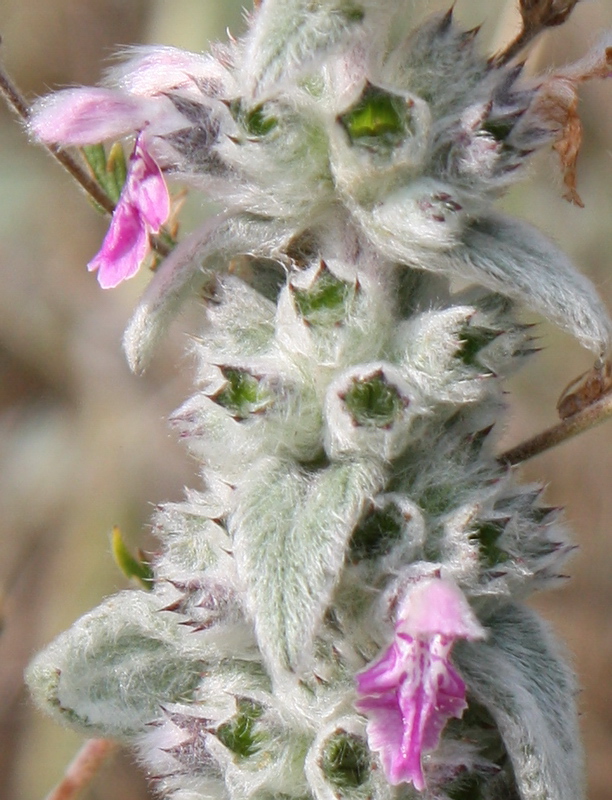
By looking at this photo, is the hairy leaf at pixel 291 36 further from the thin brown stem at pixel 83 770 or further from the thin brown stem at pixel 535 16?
the thin brown stem at pixel 83 770

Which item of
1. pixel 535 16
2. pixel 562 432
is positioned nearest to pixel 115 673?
pixel 562 432

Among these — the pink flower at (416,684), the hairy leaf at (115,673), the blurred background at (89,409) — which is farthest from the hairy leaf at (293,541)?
the blurred background at (89,409)

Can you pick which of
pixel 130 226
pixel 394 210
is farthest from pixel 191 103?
pixel 394 210

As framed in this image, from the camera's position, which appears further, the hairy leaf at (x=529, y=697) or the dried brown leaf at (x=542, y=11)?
the dried brown leaf at (x=542, y=11)

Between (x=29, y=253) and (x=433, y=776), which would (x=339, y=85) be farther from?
(x=29, y=253)

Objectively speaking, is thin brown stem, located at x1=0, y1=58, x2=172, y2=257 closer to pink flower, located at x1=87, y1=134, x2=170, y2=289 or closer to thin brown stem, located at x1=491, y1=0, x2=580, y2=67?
pink flower, located at x1=87, y1=134, x2=170, y2=289

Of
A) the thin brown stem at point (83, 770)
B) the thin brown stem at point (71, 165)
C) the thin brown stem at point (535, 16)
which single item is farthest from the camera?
the thin brown stem at point (83, 770)

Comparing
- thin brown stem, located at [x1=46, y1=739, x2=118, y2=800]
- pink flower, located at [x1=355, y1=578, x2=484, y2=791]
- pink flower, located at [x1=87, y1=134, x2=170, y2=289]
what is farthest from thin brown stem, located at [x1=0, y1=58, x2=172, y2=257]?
thin brown stem, located at [x1=46, y1=739, x2=118, y2=800]
